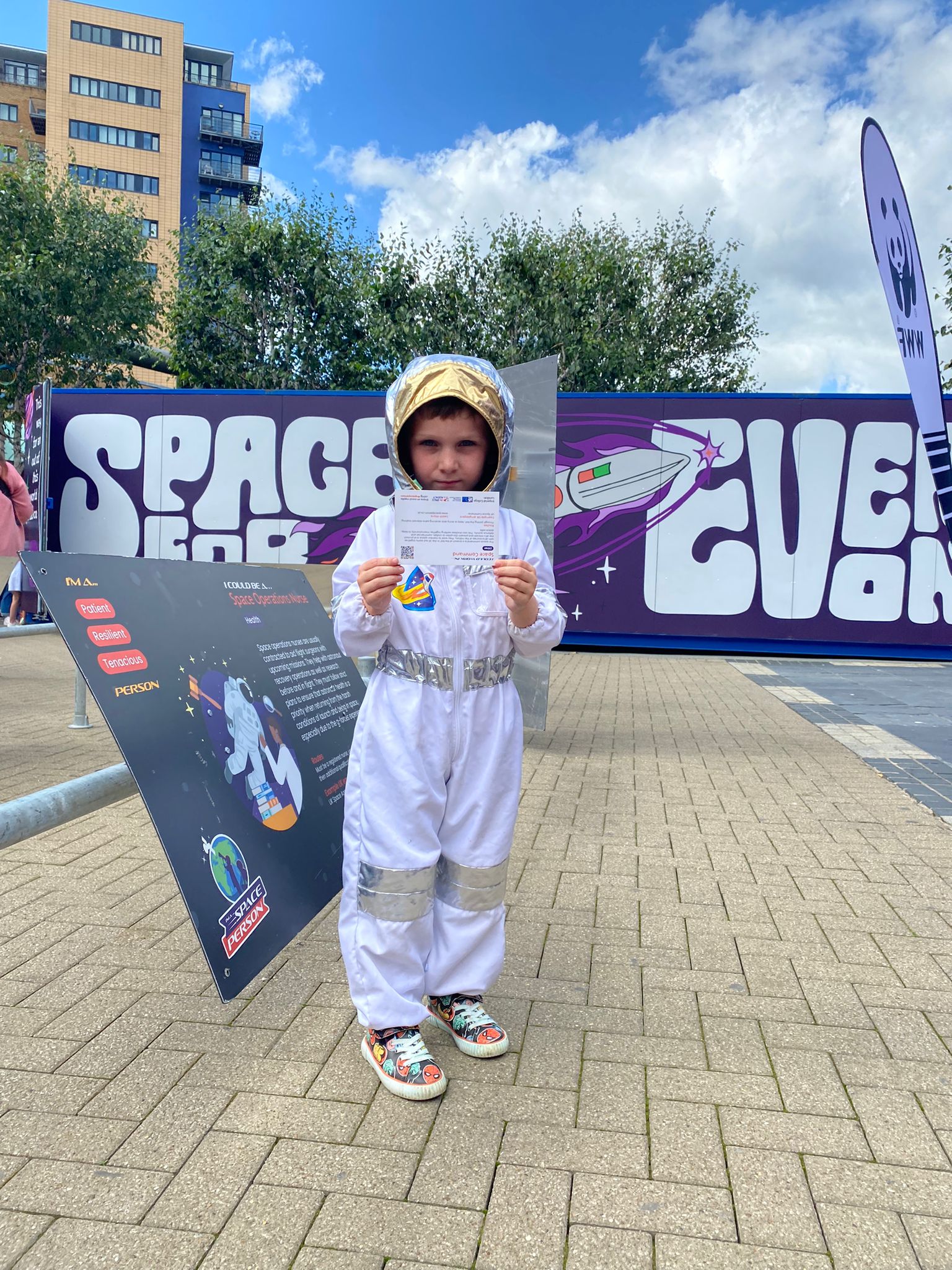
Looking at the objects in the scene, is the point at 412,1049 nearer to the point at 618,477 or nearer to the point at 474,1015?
the point at 474,1015

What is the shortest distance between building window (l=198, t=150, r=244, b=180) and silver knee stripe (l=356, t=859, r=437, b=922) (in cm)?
7546

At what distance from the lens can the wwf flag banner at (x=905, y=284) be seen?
3850mm

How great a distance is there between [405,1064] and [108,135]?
7136cm

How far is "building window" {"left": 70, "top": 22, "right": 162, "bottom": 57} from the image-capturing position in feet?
201

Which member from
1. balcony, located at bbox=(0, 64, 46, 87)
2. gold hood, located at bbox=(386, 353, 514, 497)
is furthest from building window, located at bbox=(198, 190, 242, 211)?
gold hood, located at bbox=(386, 353, 514, 497)

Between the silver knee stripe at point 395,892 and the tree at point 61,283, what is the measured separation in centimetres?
2233

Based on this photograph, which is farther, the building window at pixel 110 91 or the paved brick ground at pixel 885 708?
the building window at pixel 110 91

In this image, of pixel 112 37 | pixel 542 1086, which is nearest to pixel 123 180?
pixel 112 37

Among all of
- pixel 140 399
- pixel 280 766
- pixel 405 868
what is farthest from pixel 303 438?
pixel 405 868

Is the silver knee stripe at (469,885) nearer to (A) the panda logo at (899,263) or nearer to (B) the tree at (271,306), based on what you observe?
(A) the panda logo at (899,263)

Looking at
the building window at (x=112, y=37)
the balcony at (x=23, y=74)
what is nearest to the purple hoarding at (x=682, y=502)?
the building window at (x=112, y=37)

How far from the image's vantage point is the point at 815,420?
479 inches

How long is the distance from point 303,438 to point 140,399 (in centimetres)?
250

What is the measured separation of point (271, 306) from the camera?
2481cm
